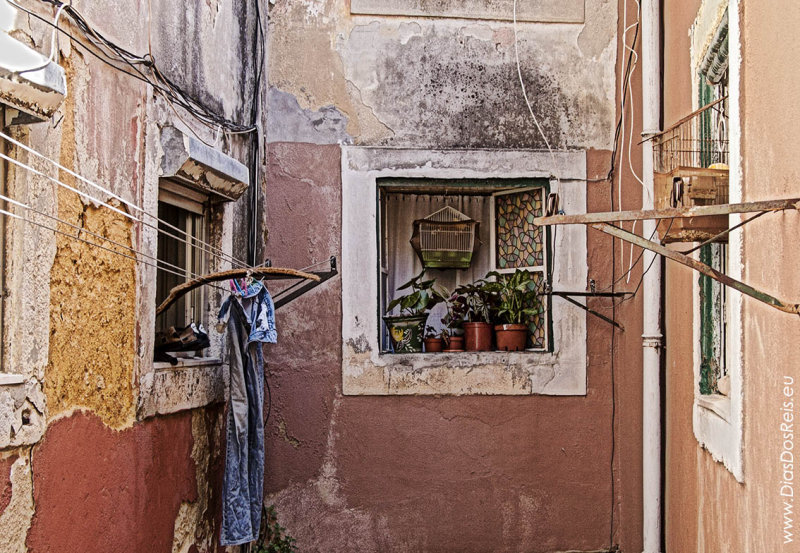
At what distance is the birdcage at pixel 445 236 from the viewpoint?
6.49 metres

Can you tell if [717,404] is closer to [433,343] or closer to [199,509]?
[433,343]

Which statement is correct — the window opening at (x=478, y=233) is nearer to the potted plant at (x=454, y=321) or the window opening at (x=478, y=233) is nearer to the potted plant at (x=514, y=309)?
the potted plant at (x=514, y=309)

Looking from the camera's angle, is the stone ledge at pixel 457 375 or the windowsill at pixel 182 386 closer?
the windowsill at pixel 182 386

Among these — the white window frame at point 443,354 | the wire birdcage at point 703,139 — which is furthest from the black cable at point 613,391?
the wire birdcage at point 703,139

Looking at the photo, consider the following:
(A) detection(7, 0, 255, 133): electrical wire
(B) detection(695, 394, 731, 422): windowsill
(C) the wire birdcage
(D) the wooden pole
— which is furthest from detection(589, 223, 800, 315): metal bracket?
(A) detection(7, 0, 255, 133): electrical wire

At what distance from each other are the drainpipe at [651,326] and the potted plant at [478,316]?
1.10 meters

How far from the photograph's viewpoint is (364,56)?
6.26 metres

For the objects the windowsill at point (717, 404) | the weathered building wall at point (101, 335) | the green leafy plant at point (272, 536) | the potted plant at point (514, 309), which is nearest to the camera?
the weathered building wall at point (101, 335)

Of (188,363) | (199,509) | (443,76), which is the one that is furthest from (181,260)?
(443,76)

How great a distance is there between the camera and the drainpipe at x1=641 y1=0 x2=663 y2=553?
19.1 feet

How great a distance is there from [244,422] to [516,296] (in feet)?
7.57

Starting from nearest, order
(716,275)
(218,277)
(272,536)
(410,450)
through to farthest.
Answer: (716,275), (218,277), (272,536), (410,450)

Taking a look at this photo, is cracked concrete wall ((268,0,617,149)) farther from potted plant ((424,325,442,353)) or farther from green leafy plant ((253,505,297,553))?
green leafy plant ((253,505,297,553))

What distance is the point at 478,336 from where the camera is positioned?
6.26 meters
